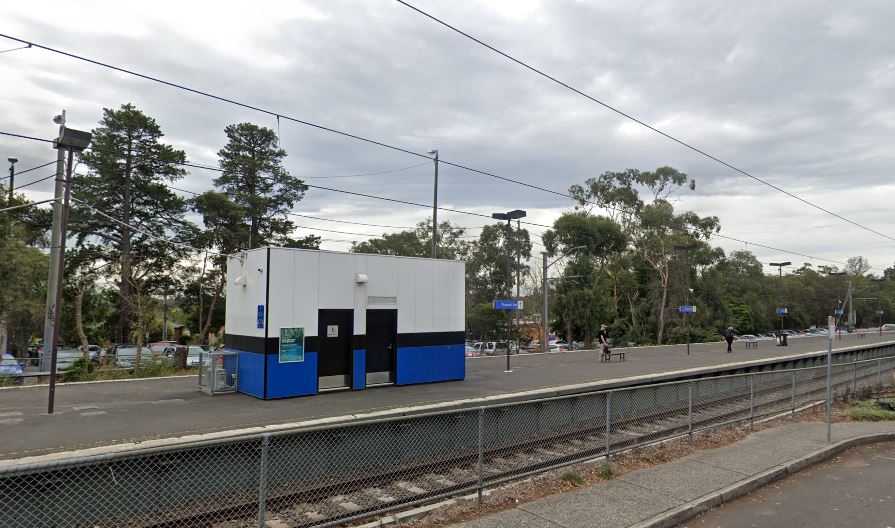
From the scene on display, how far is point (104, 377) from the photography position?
16.9 m

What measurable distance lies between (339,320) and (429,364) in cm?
318

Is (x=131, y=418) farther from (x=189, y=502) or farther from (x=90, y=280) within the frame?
(x=90, y=280)

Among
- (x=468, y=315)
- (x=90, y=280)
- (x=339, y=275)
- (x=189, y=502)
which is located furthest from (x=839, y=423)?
(x=468, y=315)

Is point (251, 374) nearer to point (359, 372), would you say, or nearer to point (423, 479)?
point (359, 372)

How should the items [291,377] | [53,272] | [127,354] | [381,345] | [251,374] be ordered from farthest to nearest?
[127,354]
[53,272]
[381,345]
[251,374]
[291,377]

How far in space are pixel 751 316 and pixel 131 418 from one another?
8364cm

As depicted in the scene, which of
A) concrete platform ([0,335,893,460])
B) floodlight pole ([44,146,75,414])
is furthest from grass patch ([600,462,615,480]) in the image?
floodlight pole ([44,146,75,414])

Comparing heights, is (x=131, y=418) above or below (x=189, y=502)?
above

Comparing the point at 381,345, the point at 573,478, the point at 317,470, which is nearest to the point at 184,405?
the point at 317,470

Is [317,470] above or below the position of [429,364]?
below

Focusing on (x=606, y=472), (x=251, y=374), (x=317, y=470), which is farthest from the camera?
(x=251, y=374)

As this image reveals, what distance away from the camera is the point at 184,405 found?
11.7 meters

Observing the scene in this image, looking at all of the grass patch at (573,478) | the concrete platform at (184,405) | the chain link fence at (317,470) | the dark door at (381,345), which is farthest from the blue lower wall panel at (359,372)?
the grass patch at (573,478)

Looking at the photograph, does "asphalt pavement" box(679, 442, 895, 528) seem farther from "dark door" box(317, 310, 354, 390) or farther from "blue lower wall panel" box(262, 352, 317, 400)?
"dark door" box(317, 310, 354, 390)
